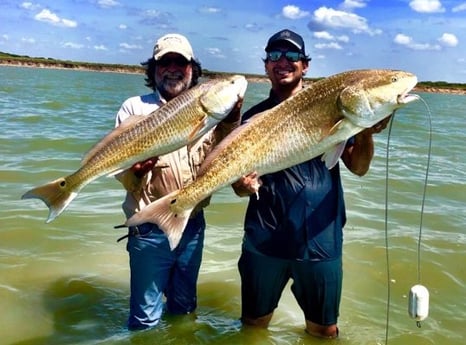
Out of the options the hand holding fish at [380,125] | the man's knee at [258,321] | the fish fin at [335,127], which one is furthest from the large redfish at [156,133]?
the man's knee at [258,321]

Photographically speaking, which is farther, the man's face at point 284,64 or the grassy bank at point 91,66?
the grassy bank at point 91,66

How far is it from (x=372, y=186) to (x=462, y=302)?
6.95m

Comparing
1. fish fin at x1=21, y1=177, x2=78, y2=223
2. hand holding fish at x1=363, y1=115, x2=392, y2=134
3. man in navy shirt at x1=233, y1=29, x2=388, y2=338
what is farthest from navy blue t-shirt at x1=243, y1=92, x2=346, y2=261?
fish fin at x1=21, y1=177, x2=78, y2=223

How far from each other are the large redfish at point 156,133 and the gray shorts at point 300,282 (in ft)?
4.50

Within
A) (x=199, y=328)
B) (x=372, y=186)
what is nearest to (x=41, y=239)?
(x=199, y=328)

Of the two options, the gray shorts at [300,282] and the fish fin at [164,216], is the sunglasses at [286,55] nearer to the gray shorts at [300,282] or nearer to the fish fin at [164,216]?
the fish fin at [164,216]

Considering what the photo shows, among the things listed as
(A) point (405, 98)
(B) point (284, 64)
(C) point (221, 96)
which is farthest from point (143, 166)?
(A) point (405, 98)

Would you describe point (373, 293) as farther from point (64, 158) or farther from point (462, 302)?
point (64, 158)

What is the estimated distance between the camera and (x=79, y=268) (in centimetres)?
792

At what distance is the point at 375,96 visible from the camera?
12.1 feet

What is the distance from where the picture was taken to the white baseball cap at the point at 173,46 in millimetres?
4484

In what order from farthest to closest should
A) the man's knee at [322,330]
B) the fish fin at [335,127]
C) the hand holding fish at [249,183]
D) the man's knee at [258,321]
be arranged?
the man's knee at [258,321] → the man's knee at [322,330] → the hand holding fish at [249,183] → the fish fin at [335,127]

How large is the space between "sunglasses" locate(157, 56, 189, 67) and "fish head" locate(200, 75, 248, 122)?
0.70 metres

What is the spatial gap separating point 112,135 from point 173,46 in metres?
0.91
